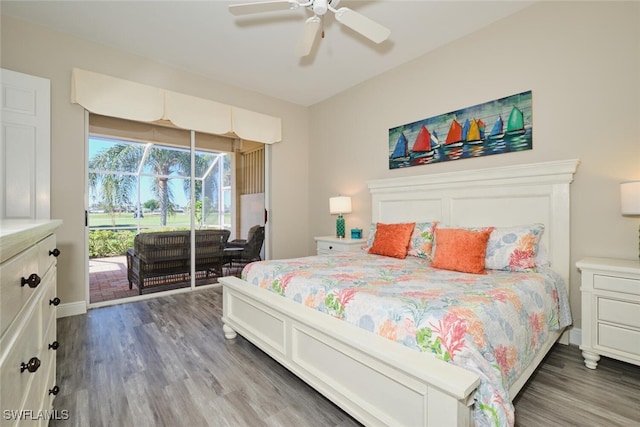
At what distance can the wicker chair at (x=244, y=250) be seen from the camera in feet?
14.5

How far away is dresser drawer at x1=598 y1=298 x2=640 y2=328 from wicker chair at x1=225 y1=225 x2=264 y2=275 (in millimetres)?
3931

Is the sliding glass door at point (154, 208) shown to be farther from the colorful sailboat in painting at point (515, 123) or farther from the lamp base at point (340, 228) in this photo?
the colorful sailboat in painting at point (515, 123)

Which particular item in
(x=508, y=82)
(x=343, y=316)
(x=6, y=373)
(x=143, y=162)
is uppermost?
(x=508, y=82)

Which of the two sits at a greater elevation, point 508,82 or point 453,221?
point 508,82

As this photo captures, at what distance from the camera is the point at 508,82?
2.79m

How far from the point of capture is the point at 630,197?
6.63ft

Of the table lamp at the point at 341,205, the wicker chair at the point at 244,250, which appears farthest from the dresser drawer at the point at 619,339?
the wicker chair at the point at 244,250

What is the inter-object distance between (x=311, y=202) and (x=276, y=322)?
3247 millimetres

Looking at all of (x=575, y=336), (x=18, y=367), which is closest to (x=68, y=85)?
(x=18, y=367)

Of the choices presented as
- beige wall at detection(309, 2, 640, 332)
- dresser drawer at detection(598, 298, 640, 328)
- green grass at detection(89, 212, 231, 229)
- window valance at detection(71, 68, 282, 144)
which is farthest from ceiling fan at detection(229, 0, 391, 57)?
green grass at detection(89, 212, 231, 229)

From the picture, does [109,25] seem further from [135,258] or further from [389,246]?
[389,246]

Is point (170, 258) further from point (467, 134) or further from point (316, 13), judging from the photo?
point (467, 134)

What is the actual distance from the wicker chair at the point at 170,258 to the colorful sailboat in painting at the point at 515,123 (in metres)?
3.72

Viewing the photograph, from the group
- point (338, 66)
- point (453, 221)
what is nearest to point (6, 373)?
point (453, 221)
